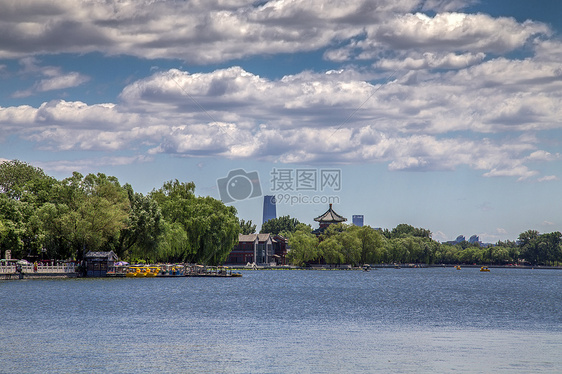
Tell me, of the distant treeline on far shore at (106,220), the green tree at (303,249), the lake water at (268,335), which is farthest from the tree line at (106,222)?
the green tree at (303,249)

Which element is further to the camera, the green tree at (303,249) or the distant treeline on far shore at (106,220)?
the green tree at (303,249)

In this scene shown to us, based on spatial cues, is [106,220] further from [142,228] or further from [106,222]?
[142,228]

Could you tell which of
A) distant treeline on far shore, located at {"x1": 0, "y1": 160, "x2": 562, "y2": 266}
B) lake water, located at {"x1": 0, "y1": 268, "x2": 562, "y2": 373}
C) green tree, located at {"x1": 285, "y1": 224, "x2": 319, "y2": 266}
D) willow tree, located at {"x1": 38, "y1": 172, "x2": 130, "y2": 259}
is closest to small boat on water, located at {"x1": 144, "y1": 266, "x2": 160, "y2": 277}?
distant treeline on far shore, located at {"x1": 0, "y1": 160, "x2": 562, "y2": 266}

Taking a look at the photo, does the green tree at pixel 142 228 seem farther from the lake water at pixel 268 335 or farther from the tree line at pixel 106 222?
the lake water at pixel 268 335

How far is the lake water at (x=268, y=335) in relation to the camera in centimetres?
2892

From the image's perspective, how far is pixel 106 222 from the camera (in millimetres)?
90875

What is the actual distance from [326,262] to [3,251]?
107 m

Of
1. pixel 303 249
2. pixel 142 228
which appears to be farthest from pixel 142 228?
pixel 303 249

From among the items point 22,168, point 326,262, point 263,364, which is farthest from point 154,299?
point 326,262

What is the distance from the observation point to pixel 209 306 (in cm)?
5706

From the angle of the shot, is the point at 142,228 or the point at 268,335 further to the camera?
the point at 142,228

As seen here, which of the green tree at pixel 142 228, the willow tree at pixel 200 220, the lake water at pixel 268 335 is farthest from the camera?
the willow tree at pixel 200 220

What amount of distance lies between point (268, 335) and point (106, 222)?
57136 millimetres

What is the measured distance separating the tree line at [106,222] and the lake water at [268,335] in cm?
2519
